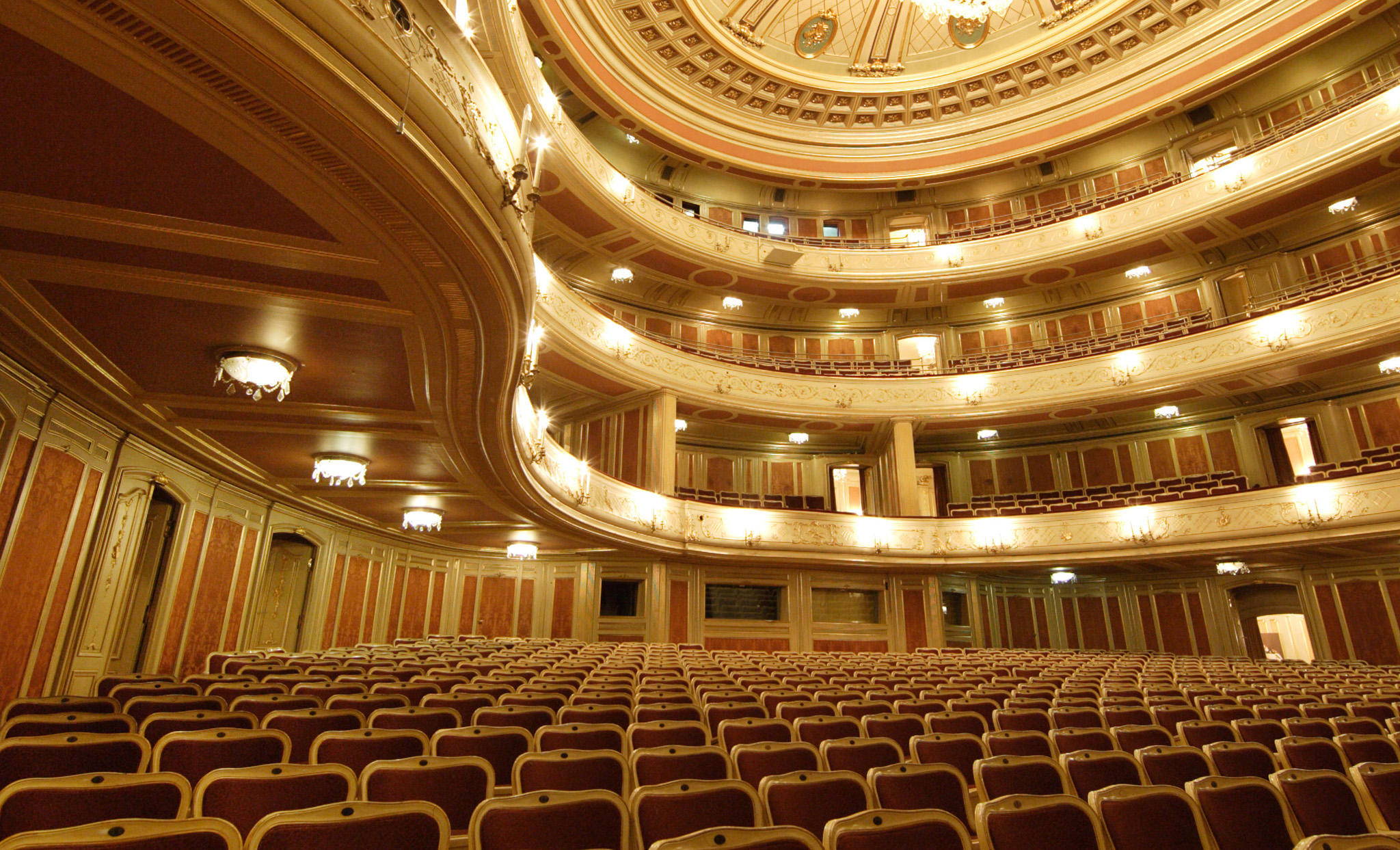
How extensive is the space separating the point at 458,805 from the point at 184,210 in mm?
2993

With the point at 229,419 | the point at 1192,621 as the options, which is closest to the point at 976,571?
the point at 1192,621

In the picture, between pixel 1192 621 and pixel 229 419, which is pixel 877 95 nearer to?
pixel 1192 621

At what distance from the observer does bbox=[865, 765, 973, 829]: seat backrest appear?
8.92 ft

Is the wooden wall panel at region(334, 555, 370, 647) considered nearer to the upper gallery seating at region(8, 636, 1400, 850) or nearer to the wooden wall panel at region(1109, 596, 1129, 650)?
the upper gallery seating at region(8, 636, 1400, 850)

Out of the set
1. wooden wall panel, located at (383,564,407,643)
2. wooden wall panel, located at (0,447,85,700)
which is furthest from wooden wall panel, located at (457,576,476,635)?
wooden wall panel, located at (0,447,85,700)

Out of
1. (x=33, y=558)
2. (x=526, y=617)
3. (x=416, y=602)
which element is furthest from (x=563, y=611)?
(x=33, y=558)

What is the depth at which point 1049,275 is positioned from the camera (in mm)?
18266

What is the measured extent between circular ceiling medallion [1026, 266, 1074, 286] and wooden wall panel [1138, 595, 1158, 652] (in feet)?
26.3

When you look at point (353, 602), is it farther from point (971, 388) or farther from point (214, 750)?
point (971, 388)

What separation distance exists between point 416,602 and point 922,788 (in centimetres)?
1385

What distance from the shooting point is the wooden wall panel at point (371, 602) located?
1324cm

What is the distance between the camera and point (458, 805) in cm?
268

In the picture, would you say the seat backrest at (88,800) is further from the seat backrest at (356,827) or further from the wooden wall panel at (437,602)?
the wooden wall panel at (437,602)

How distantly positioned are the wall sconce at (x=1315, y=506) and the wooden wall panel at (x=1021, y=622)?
20.8 feet
